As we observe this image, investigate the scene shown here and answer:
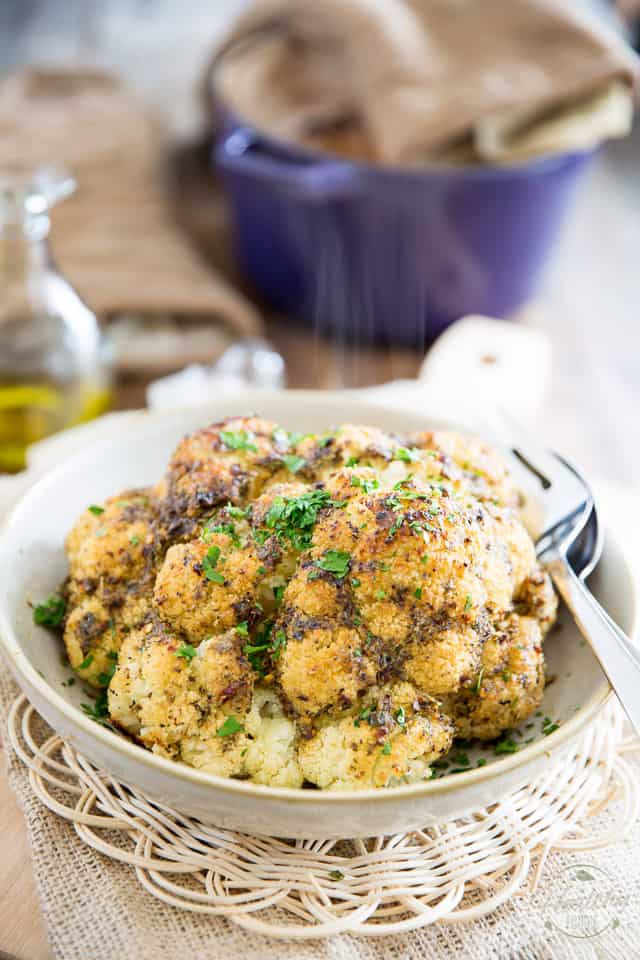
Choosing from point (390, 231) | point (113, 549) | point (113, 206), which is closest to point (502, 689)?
point (113, 549)

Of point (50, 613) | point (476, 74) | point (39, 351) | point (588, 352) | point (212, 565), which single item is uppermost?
point (476, 74)

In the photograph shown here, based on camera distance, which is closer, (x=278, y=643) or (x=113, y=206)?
(x=278, y=643)

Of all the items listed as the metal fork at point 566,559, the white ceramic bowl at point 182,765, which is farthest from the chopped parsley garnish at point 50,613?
the metal fork at point 566,559

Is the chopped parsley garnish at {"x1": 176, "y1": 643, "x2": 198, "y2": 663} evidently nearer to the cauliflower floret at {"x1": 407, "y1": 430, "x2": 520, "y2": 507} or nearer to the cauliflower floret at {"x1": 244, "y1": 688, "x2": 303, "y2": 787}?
the cauliflower floret at {"x1": 244, "y1": 688, "x2": 303, "y2": 787}

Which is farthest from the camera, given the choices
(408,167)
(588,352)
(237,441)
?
(588,352)

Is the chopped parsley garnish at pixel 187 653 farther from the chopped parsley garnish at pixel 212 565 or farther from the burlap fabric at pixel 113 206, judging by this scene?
the burlap fabric at pixel 113 206

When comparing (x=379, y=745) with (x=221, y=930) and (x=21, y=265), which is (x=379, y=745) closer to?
(x=221, y=930)
